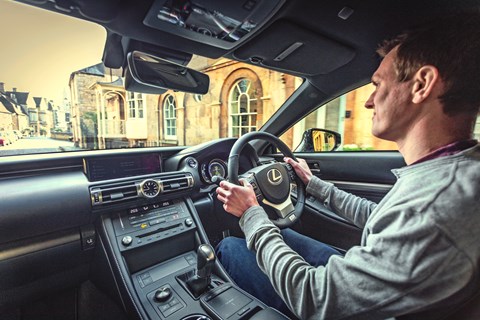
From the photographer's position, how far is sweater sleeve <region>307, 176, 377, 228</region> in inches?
53.8

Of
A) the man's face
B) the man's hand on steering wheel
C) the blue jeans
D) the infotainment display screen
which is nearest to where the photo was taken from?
the man's face

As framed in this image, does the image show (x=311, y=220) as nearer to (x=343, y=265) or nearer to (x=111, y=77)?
(x=343, y=265)

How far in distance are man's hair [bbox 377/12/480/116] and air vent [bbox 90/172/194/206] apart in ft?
4.47

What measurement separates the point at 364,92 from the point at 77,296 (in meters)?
2.60

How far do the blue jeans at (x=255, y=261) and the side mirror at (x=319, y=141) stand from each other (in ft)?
4.18

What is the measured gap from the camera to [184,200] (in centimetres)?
177

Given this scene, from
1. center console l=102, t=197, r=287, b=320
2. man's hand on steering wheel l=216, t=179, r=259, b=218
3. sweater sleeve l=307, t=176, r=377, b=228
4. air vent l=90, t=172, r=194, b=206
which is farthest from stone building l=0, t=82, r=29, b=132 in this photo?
sweater sleeve l=307, t=176, r=377, b=228

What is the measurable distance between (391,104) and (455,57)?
0.66 feet

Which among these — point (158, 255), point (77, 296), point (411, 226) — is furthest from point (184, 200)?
point (411, 226)

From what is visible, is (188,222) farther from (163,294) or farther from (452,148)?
(452,148)

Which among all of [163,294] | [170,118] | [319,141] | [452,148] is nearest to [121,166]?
[170,118]

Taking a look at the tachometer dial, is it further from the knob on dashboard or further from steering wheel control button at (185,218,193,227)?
the knob on dashboard

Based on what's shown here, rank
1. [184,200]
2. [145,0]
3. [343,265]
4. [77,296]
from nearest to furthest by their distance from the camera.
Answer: [343,265] → [145,0] → [77,296] → [184,200]

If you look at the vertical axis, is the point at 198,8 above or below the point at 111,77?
above
